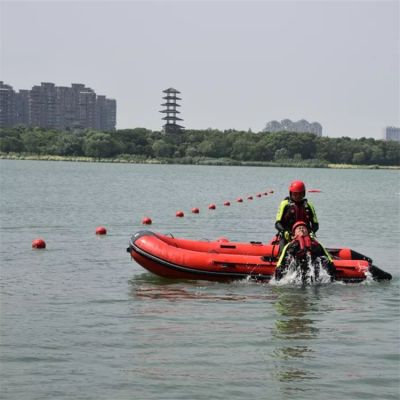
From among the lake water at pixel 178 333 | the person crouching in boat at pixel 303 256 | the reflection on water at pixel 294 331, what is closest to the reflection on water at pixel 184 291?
the lake water at pixel 178 333

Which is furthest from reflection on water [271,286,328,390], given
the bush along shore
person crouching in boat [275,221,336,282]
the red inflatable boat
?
the bush along shore

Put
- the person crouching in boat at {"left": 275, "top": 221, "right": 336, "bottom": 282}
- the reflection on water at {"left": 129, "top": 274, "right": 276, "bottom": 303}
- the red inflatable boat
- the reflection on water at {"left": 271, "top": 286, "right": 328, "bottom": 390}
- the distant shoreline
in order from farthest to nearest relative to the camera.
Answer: the distant shoreline, the red inflatable boat, the person crouching in boat at {"left": 275, "top": 221, "right": 336, "bottom": 282}, the reflection on water at {"left": 129, "top": 274, "right": 276, "bottom": 303}, the reflection on water at {"left": 271, "top": 286, "right": 328, "bottom": 390}

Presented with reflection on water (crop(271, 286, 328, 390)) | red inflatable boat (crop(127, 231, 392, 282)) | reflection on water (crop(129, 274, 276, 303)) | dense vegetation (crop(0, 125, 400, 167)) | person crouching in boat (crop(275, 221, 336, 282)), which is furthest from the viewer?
dense vegetation (crop(0, 125, 400, 167))

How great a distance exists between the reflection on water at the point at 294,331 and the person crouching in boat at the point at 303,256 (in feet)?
1.02

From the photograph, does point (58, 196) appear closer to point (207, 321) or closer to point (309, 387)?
point (207, 321)

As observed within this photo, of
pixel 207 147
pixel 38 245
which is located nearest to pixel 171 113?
pixel 207 147

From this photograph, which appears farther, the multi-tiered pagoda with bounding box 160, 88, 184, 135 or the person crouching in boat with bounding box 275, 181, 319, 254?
the multi-tiered pagoda with bounding box 160, 88, 184, 135

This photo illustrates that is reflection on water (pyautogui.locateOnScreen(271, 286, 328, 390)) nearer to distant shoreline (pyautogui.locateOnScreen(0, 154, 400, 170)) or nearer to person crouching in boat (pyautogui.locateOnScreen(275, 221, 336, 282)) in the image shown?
person crouching in boat (pyautogui.locateOnScreen(275, 221, 336, 282))

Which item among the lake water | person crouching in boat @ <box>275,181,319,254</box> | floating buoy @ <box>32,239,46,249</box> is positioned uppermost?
person crouching in boat @ <box>275,181,319,254</box>

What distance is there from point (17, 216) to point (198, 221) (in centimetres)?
596

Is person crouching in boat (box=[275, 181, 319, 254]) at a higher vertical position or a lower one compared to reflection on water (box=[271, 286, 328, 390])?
higher

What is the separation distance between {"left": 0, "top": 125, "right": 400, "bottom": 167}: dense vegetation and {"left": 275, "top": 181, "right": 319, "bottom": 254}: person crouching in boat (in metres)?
120

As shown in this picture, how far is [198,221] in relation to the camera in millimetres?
28797

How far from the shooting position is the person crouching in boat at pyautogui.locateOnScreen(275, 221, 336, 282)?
14.0m
